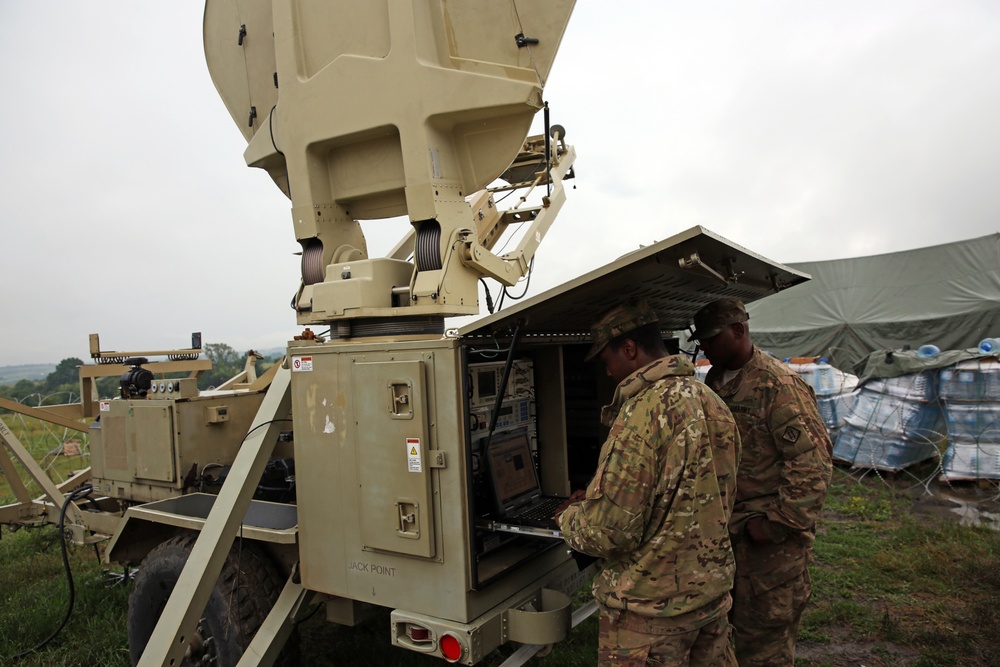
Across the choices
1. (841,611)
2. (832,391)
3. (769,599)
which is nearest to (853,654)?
(841,611)

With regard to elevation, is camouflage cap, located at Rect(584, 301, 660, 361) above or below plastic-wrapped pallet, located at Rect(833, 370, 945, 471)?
above

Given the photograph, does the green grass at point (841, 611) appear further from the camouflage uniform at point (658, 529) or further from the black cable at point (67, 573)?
the camouflage uniform at point (658, 529)

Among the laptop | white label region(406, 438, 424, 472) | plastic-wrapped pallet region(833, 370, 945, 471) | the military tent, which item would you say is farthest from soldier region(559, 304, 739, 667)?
the military tent

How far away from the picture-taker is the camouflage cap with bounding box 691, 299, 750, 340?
11.5ft

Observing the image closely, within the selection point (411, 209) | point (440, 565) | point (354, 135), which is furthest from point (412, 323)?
point (440, 565)

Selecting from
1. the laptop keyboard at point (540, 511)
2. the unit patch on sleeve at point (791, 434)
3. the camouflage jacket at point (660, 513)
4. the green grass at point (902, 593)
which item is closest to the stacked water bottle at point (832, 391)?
the green grass at point (902, 593)

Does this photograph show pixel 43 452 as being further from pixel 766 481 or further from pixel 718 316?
pixel 766 481

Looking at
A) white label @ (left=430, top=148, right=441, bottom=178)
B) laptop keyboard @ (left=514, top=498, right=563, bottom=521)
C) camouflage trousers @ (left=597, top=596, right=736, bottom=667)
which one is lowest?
camouflage trousers @ (left=597, top=596, right=736, bottom=667)

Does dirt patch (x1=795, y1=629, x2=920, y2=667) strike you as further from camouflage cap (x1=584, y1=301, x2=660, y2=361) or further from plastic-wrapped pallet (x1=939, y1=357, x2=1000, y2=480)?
plastic-wrapped pallet (x1=939, y1=357, x2=1000, y2=480)

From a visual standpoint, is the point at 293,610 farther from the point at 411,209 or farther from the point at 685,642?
the point at 411,209

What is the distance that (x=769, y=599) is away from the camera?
11.1 ft

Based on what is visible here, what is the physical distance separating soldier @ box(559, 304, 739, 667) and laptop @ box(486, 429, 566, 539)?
52cm

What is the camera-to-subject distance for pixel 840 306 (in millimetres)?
14266

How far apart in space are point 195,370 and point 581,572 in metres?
3.77
